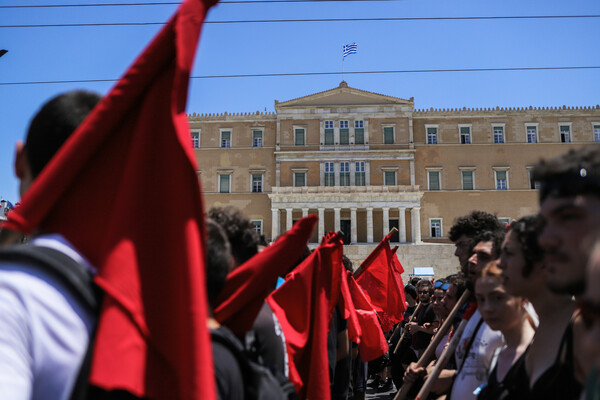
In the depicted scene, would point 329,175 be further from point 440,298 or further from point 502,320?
point 502,320

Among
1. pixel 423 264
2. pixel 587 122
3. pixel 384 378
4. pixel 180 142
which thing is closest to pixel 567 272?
pixel 180 142

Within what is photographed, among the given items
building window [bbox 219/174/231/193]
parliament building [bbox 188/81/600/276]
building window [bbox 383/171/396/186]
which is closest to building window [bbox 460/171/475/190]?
parliament building [bbox 188/81/600/276]

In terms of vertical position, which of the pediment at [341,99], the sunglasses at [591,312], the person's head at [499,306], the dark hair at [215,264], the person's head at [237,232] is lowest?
the person's head at [499,306]

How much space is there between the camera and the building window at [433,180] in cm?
4231

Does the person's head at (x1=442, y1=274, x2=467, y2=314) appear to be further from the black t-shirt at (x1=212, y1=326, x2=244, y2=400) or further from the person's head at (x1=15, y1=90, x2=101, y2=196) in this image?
the person's head at (x1=15, y1=90, x2=101, y2=196)

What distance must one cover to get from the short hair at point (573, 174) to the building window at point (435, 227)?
41.2m

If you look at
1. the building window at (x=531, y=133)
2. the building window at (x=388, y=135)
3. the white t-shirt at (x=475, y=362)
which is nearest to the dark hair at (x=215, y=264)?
the white t-shirt at (x=475, y=362)

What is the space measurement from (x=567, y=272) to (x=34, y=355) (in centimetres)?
116

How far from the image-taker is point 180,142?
1170 mm

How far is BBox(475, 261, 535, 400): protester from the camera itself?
7.77ft

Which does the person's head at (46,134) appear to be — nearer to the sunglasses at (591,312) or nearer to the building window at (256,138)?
the sunglasses at (591,312)

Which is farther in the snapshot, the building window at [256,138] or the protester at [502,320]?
the building window at [256,138]

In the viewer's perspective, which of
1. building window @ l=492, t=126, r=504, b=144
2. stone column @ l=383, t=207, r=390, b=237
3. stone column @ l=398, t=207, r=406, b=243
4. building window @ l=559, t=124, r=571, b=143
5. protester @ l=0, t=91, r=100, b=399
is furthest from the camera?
building window @ l=492, t=126, r=504, b=144

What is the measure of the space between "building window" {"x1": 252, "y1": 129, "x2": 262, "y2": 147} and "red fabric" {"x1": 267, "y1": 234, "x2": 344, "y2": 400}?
133 feet
